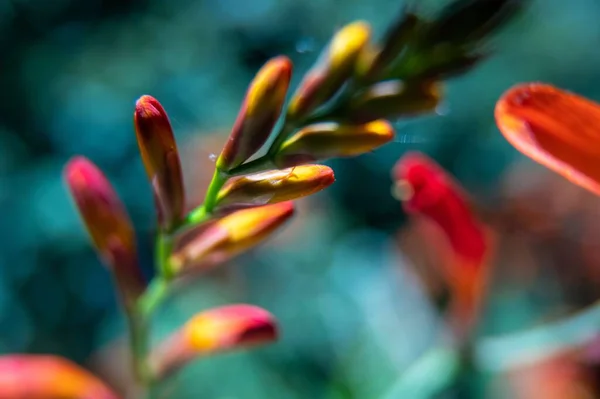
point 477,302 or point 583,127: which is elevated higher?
point 583,127

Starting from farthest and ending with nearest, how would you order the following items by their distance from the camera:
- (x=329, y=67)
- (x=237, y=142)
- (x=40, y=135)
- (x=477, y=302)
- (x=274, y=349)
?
(x=40, y=135) < (x=274, y=349) < (x=477, y=302) < (x=329, y=67) < (x=237, y=142)

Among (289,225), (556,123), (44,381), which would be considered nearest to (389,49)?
(556,123)

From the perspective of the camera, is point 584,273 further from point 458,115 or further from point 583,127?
point 583,127

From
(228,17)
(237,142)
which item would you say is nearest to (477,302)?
(237,142)

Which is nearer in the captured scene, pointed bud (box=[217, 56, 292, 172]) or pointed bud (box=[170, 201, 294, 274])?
pointed bud (box=[217, 56, 292, 172])

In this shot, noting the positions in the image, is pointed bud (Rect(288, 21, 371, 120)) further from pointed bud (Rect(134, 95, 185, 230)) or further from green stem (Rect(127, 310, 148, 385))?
green stem (Rect(127, 310, 148, 385))

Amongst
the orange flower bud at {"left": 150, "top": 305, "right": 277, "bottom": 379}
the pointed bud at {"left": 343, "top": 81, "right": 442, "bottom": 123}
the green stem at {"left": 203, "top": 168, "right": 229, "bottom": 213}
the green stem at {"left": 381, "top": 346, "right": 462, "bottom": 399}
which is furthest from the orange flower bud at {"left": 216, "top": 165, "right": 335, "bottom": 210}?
the green stem at {"left": 381, "top": 346, "right": 462, "bottom": 399}

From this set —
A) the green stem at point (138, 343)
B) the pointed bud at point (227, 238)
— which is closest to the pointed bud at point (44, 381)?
the green stem at point (138, 343)
